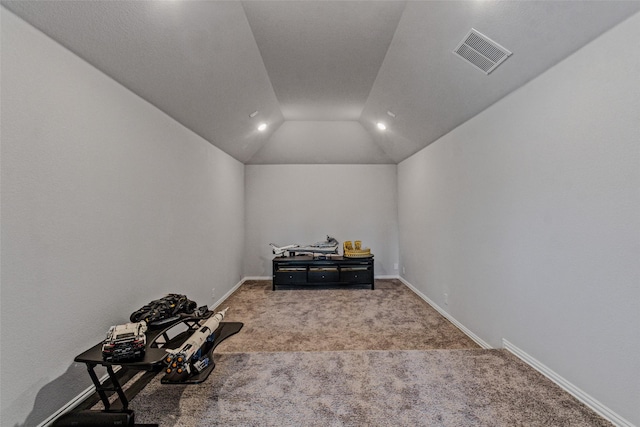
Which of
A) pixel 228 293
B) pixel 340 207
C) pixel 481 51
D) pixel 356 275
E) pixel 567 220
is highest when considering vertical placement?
pixel 481 51

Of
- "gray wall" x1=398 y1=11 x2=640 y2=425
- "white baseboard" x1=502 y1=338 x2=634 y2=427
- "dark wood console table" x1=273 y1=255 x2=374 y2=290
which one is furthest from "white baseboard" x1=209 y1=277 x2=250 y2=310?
"white baseboard" x1=502 y1=338 x2=634 y2=427

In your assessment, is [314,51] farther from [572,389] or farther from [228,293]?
[228,293]

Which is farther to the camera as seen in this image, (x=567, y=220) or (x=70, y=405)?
(x=567, y=220)

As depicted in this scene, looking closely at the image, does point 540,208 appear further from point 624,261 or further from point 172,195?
point 172,195

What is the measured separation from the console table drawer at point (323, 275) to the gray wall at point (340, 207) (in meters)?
0.89

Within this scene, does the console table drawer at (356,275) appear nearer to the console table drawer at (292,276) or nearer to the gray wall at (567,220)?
the console table drawer at (292,276)

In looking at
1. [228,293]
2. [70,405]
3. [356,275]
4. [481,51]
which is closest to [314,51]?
[481,51]

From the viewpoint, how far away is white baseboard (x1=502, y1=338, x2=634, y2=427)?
4.67ft

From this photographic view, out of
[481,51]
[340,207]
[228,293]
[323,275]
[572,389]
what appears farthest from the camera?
[340,207]

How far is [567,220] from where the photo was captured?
171 centimetres

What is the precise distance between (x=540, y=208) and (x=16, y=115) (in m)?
3.19

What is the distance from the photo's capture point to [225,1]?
1.98 meters

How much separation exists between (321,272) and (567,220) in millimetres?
3696

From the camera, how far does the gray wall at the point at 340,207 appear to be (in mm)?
5672
